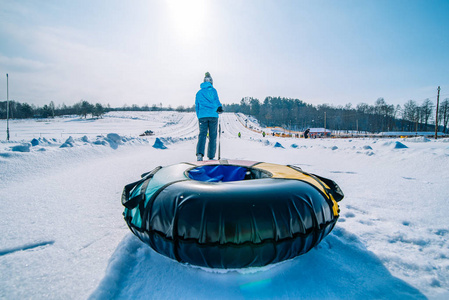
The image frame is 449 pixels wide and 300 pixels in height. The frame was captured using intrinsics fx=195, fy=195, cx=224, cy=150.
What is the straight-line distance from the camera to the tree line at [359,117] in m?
54.3

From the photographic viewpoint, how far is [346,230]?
1582 millimetres

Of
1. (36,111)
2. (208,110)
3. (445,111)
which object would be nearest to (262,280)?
(208,110)

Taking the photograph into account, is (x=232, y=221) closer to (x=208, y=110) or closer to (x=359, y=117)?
(x=208, y=110)

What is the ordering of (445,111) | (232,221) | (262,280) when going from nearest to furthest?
(232,221)
(262,280)
(445,111)

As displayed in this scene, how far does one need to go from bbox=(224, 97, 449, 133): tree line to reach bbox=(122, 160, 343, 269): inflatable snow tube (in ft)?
163

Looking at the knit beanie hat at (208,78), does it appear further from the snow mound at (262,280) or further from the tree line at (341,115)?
the tree line at (341,115)

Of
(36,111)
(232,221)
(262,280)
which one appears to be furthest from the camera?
(36,111)

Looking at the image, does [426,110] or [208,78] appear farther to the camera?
[426,110]

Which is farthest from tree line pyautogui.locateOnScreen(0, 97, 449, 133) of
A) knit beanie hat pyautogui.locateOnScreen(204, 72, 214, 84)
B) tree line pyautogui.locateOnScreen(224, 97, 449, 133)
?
knit beanie hat pyautogui.locateOnScreen(204, 72, 214, 84)

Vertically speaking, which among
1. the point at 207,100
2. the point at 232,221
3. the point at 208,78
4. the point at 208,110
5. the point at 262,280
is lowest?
the point at 262,280

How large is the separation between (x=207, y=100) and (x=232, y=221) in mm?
3274

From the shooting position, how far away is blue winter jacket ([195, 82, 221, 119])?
3.94 m

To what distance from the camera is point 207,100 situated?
395 centimetres

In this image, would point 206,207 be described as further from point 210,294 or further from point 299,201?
point 299,201
